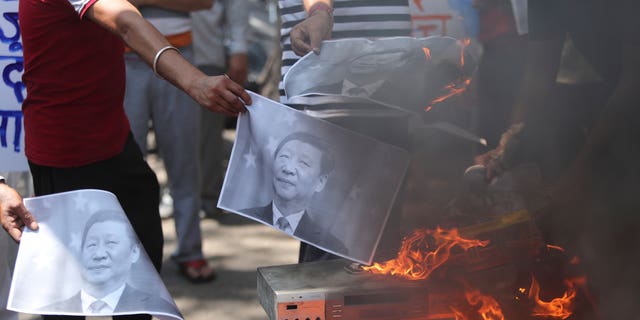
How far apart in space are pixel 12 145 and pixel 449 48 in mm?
1896

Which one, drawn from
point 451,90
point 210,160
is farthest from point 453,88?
point 210,160

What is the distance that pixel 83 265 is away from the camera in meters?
2.47

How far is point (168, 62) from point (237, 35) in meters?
3.14

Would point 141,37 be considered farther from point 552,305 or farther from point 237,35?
point 237,35

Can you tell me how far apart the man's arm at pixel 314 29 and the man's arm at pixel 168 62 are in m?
0.44

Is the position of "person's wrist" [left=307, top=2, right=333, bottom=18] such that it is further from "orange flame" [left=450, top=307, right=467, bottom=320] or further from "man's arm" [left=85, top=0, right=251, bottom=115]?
"orange flame" [left=450, top=307, right=467, bottom=320]

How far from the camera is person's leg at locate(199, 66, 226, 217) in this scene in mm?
6094

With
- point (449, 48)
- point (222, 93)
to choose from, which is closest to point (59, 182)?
point (222, 93)

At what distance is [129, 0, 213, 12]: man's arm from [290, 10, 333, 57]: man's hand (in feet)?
5.43

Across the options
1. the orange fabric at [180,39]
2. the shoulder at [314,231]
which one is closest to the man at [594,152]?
the shoulder at [314,231]

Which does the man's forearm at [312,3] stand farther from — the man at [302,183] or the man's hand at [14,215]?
the man's hand at [14,215]

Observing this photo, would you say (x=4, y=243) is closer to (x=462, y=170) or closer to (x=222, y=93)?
(x=222, y=93)

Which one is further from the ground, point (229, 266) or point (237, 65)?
point (237, 65)

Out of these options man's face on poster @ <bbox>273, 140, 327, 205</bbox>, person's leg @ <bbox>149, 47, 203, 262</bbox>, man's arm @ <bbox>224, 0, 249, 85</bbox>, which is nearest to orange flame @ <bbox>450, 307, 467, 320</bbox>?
man's face on poster @ <bbox>273, 140, 327, 205</bbox>
